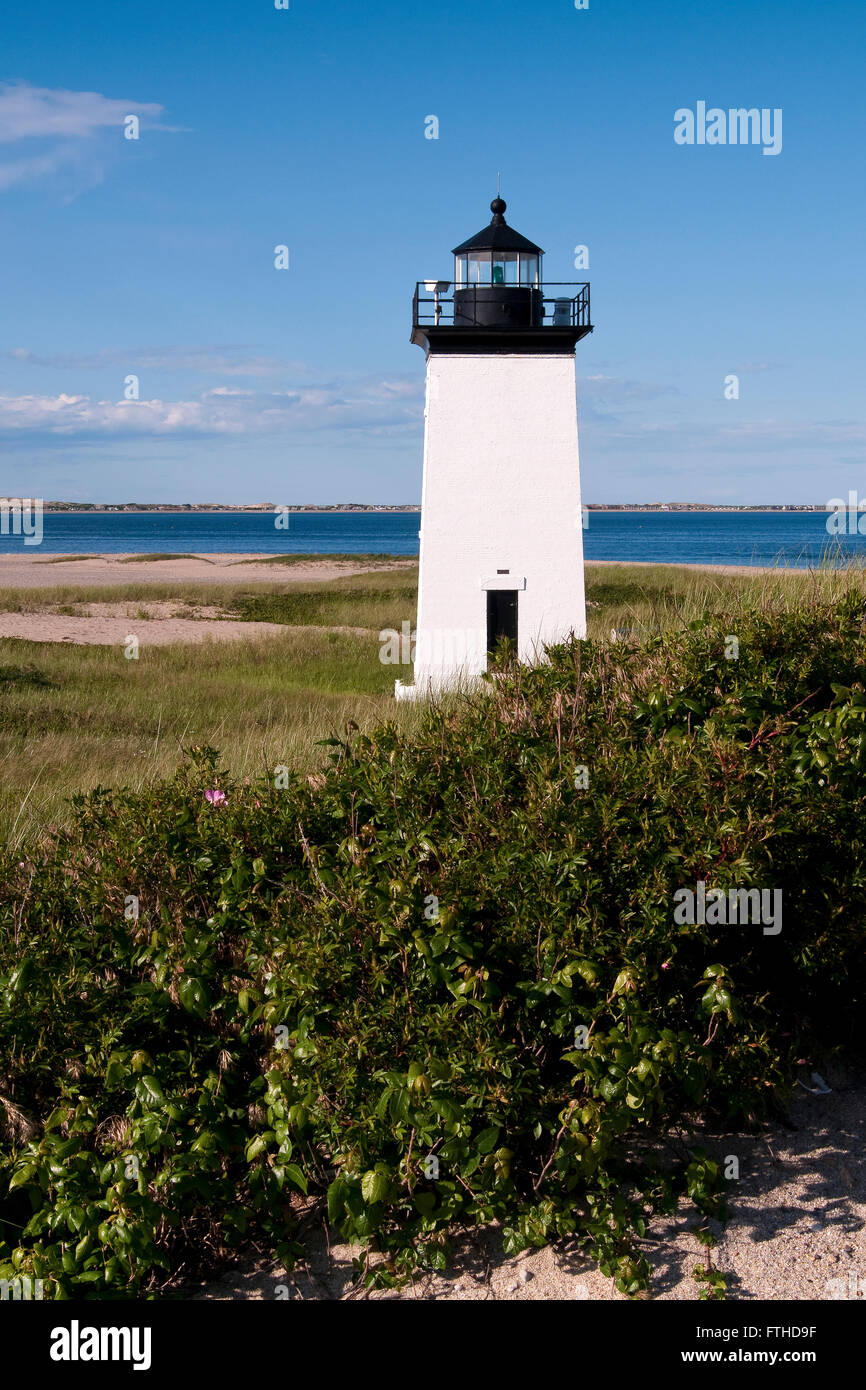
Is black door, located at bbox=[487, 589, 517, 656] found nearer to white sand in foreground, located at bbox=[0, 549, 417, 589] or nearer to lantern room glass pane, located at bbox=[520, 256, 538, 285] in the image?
lantern room glass pane, located at bbox=[520, 256, 538, 285]

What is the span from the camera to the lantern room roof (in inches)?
666

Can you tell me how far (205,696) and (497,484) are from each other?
588cm

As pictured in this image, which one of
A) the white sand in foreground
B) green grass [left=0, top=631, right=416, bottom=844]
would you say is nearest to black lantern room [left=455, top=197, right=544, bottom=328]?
green grass [left=0, top=631, right=416, bottom=844]

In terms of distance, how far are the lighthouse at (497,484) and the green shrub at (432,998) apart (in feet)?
36.4

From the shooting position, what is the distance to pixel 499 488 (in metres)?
16.0

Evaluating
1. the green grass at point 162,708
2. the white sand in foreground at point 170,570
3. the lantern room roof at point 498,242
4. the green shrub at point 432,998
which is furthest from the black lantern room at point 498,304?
the white sand in foreground at point 170,570

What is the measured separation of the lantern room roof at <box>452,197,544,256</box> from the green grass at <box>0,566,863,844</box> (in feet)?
21.0

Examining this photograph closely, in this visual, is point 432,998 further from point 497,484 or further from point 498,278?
point 498,278

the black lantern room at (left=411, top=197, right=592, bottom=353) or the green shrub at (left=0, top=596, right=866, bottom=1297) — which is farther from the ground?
the black lantern room at (left=411, top=197, right=592, bottom=353)

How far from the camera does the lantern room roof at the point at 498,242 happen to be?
16.9 metres

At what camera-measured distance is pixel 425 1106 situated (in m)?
3.47

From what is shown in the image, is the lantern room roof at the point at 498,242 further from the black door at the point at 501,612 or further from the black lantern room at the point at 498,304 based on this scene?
the black door at the point at 501,612
